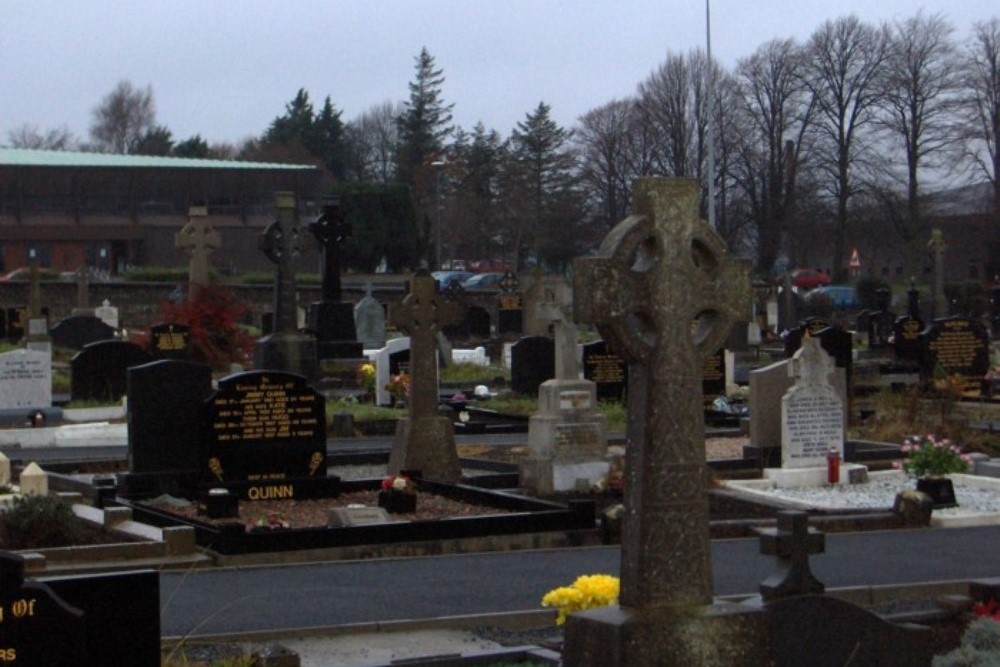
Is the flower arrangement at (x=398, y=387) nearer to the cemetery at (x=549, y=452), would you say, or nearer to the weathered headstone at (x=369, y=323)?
the cemetery at (x=549, y=452)

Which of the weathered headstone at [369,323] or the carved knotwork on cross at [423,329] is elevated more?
the weathered headstone at [369,323]

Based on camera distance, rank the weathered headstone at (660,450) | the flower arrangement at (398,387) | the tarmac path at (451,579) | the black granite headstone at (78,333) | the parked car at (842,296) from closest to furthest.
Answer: the weathered headstone at (660,450), the tarmac path at (451,579), the flower arrangement at (398,387), the black granite headstone at (78,333), the parked car at (842,296)

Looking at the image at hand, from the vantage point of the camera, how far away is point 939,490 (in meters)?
17.1

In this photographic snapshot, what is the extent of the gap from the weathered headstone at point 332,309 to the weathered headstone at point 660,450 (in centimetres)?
2883

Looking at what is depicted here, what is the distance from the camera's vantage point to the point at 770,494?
58.5ft

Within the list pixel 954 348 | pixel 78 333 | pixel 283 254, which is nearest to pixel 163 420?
pixel 283 254

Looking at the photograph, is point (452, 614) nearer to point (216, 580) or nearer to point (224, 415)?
point (216, 580)

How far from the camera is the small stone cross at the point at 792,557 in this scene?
8.08 meters

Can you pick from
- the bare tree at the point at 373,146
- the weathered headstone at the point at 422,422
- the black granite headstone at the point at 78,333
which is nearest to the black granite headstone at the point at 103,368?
the weathered headstone at the point at 422,422

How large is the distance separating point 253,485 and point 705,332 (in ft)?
31.0

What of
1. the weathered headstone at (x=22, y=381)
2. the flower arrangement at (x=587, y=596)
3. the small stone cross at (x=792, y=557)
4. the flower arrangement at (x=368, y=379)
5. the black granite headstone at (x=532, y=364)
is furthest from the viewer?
the flower arrangement at (x=368, y=379)

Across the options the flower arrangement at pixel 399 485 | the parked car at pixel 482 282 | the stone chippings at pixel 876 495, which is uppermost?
the parked car at pixel 482 282

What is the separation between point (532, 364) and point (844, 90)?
44284mm

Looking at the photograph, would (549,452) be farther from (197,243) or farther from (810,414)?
(197,243)
